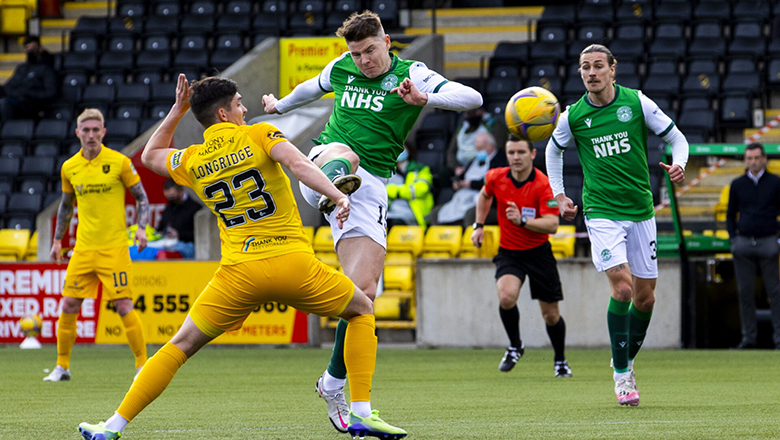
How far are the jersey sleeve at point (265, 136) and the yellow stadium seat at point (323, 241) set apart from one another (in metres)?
9.60

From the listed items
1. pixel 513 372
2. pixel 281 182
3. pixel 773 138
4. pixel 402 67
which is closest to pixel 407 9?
pixel 773 138

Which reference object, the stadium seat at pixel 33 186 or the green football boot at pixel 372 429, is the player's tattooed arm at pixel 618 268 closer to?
the green football boot at pixel 372 429

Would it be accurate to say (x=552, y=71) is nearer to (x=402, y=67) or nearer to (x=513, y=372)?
(x=513, y=372)

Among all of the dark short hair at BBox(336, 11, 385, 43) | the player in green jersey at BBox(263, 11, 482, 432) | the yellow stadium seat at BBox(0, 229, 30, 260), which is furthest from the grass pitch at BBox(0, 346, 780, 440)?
the yellow stadium seat at BBox(0, 229, 30, 260)

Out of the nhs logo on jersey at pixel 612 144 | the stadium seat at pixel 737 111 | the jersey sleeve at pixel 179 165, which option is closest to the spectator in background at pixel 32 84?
the stadium seat at pixel 737 111

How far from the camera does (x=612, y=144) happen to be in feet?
24.7

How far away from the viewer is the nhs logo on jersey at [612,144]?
296 inches

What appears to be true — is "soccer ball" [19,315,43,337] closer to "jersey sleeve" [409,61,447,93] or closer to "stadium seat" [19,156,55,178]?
"stadium seat" [19,156,55,178]

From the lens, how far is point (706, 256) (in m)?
13.9

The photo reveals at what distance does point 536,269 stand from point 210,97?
5476 mm

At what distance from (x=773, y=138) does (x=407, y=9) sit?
8173 mm

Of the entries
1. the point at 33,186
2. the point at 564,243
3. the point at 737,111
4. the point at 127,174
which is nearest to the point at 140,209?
the point at 127,174

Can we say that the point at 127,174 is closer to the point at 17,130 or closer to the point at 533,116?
the point at 533,116

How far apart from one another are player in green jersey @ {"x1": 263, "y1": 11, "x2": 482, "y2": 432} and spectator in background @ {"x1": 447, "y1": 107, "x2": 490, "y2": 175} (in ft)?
28.3
